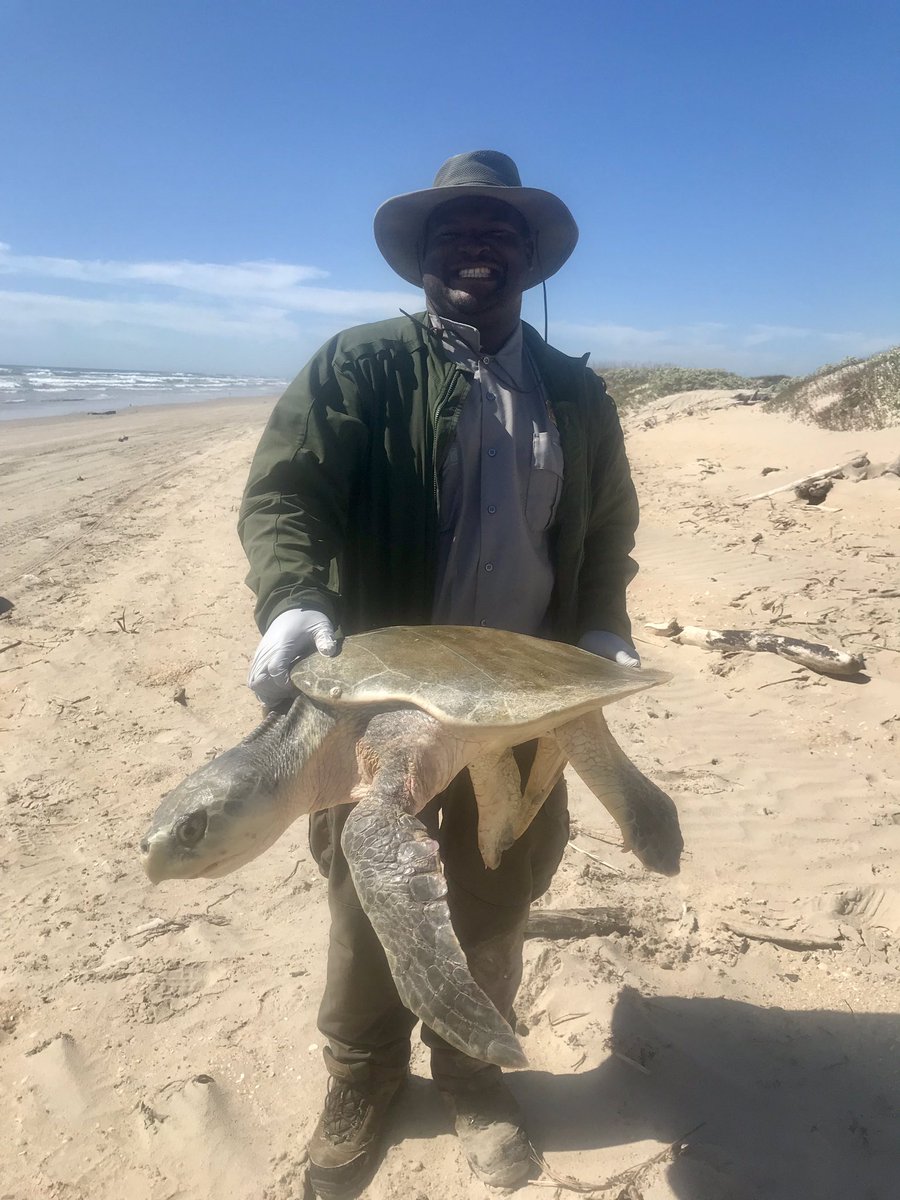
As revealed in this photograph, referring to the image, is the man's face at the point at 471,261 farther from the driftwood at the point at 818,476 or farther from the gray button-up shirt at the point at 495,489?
the driftwood at the point at 818,476

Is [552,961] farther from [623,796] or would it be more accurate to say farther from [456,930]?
[623,796]

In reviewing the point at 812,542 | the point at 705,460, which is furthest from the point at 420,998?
the point at 705,460

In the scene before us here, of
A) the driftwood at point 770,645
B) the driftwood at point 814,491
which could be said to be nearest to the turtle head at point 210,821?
the driftwood at point 770,645

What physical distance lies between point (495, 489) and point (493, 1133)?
1990mm

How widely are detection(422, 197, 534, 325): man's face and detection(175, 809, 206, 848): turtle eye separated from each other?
1.61m

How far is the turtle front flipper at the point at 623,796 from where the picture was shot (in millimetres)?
2205

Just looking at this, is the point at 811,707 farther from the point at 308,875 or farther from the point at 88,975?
the point at 88,975

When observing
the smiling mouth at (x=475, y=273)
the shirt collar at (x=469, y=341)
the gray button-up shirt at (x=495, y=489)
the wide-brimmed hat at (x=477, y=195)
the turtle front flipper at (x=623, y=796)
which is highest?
the wide-brimmed hat at (x=477, y=195)

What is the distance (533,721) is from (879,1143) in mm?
1694

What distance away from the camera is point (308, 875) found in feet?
10.9

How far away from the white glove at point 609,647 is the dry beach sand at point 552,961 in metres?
1.32

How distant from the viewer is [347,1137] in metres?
2.18

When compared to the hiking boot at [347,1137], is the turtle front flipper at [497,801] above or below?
above

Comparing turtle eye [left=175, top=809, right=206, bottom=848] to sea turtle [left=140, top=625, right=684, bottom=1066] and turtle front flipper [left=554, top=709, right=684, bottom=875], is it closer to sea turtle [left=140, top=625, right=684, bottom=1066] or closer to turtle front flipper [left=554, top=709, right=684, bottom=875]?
sea turtle [left=140, top=625, right=684, bottom=1066]
